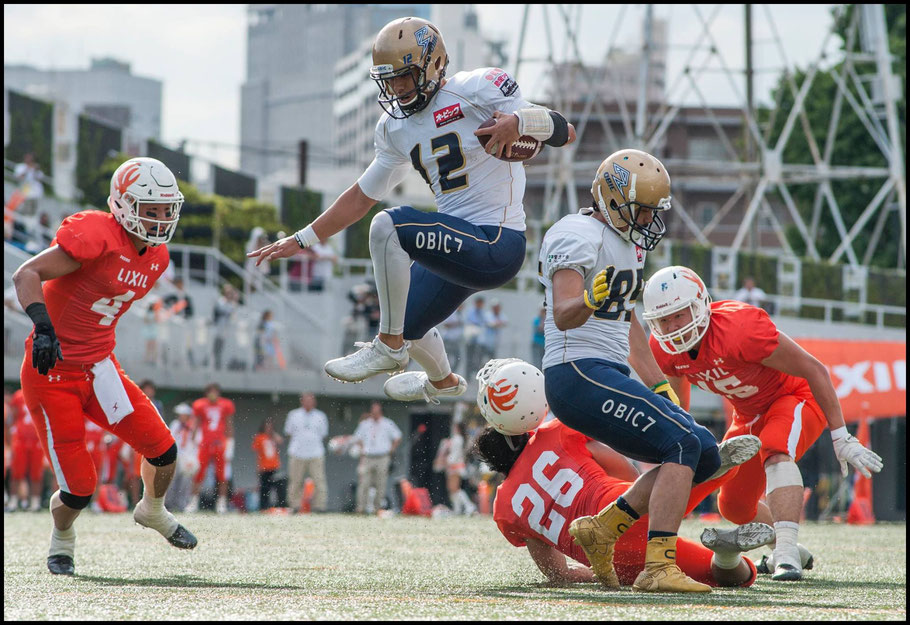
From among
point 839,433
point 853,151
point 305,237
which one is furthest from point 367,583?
point 853,151

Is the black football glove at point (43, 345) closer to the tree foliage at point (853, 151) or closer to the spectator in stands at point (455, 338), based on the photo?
the spectator in stands at point (455, 338)

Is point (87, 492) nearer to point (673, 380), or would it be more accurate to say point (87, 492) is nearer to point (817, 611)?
point (673, 380)

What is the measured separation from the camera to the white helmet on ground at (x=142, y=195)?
6770 mm

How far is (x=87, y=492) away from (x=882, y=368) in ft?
45.4

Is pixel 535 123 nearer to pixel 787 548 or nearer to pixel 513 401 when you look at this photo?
pixel 513 401

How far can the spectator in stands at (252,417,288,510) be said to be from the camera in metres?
16.5

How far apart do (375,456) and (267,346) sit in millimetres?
3988

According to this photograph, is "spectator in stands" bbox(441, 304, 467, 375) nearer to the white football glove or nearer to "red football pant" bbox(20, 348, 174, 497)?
"red football pant" bbox(20, 348, 174, 497)

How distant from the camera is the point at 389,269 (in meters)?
6.41

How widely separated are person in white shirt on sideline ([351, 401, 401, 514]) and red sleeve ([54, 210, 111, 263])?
1006cm

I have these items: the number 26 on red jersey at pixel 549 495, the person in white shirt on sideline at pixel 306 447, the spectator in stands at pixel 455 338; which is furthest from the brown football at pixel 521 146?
the spectator in stands at pixel 455 338

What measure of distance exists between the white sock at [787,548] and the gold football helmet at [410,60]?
3184mm

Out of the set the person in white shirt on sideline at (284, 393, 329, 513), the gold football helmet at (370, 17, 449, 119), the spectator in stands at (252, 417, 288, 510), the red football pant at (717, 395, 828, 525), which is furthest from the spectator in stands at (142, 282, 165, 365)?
the red football pant at (717, 395, 828, 525)

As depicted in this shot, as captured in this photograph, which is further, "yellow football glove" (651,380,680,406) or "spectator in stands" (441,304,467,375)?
"spectator in stands" (441,304,467,375)
